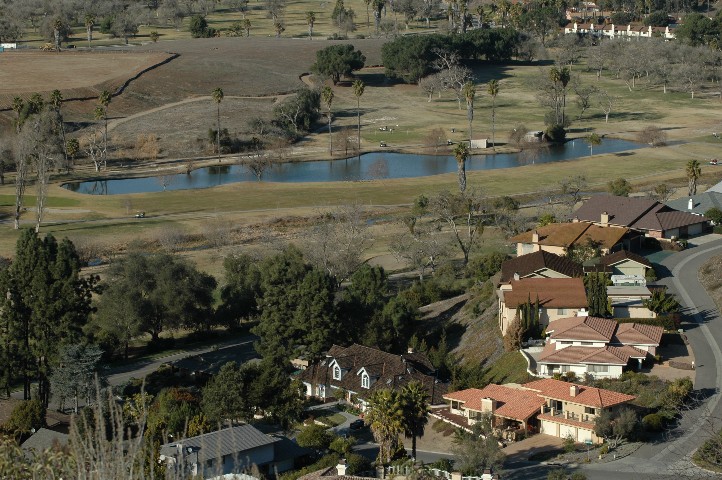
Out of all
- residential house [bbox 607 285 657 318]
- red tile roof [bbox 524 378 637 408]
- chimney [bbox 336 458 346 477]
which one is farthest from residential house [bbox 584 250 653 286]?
chimney [bbox 336 458 346 477]

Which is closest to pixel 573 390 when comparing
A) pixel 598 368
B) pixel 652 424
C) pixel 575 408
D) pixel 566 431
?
pixel 575 408

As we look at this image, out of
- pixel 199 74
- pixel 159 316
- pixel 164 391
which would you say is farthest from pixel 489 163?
pixel 164 391

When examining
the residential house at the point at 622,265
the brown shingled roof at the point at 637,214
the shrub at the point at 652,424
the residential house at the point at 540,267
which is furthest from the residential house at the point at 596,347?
the brown shingled roof at the point at 637,214

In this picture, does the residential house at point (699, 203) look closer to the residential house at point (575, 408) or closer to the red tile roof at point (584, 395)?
the red tile roof at point (584, 395)

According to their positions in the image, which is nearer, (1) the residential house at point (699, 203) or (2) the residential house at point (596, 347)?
(2) the residential house at point (596, 347)

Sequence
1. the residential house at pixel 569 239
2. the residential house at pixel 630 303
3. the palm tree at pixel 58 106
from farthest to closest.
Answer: the palm tree at pixel 58 106
the residential house at pixel 569 239
the residential house at pixel 630 303

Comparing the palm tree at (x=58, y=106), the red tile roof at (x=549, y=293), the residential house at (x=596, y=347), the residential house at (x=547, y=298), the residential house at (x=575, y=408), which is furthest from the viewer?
the palm tree at (x=58, y=106)

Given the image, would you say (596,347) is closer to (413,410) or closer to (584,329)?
(584,329)
